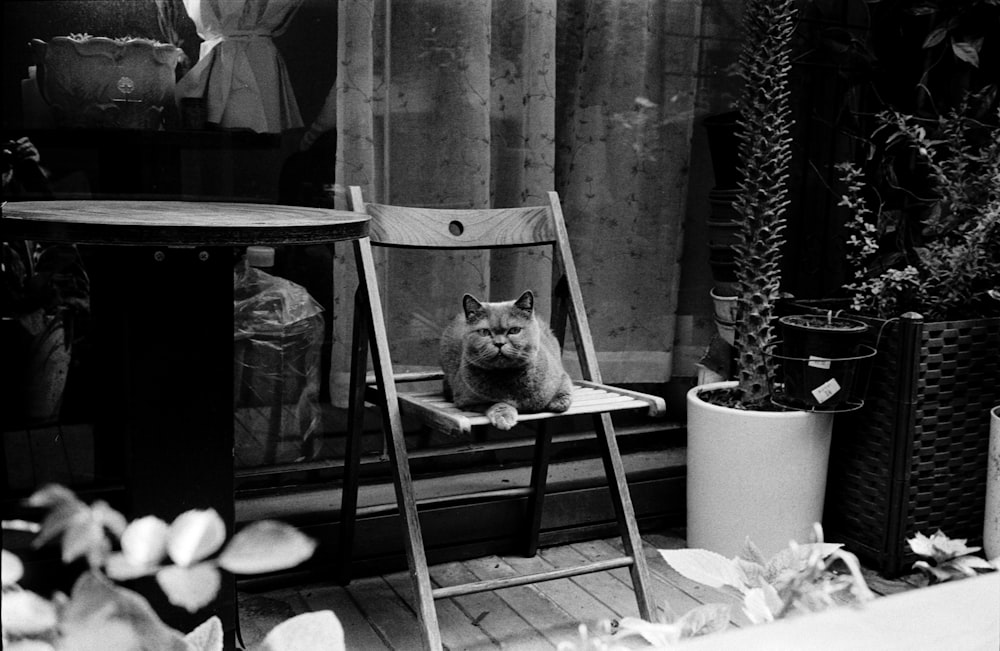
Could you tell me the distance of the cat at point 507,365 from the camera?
2287 mm

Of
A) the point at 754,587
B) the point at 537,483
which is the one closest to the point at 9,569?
the point at 754,587

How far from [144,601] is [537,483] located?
2240 mm

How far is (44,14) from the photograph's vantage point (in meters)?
2.35

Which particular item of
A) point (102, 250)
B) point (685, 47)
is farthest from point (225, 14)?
point (685, 47)

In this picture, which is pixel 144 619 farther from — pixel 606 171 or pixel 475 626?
pixel 606 171

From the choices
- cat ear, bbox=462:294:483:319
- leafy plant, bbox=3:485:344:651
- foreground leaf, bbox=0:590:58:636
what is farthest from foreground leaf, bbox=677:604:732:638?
cat ear, bbox=462:294:483:319

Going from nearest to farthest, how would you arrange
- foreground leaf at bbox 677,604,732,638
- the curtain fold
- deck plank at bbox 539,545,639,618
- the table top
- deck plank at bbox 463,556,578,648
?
foreground leaf at bbox 677,604,732,638
the table top
deck plank at bbox 463,556,578,648
deck plank at bbox 539,545,639,618
the curtain fold

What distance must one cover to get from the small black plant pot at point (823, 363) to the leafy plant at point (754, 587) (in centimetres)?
195

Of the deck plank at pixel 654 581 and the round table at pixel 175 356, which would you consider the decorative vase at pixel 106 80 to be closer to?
the round table at pixel 175 356

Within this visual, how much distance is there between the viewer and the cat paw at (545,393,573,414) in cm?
226

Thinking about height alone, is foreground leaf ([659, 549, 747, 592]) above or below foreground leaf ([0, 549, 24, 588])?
below

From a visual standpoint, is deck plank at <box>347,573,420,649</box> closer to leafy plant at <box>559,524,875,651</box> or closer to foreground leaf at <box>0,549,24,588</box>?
leafy plant at <box>559,524,875,651</box>

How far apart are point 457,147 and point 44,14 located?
1063 millimetres

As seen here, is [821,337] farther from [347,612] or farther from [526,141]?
[347,612]
